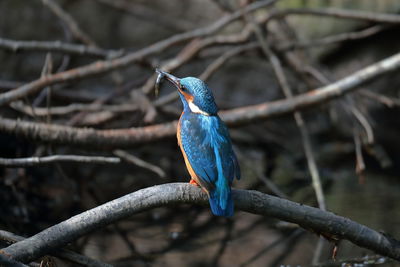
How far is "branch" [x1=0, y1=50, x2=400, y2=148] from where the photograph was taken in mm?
3545

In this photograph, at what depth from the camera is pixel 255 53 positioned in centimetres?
570

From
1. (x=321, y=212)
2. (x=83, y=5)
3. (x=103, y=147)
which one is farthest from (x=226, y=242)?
(x=83, y=5)

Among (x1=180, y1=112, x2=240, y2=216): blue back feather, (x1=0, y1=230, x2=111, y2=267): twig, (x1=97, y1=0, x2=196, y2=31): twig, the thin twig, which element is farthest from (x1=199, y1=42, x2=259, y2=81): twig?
(x1=0, y1=230, x2=111, y2=267): twig

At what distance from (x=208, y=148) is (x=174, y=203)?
328 mm

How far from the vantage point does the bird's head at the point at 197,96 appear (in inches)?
104

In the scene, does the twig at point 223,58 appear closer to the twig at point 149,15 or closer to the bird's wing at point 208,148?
the twig at point 149,15

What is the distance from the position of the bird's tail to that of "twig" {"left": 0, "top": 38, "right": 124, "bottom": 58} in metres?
2.56

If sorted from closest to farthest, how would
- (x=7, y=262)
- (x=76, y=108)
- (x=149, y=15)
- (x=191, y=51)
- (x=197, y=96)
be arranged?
(x=7, y=262) < (x=197, y=96) < (x=76, y=108) < (x=191, y=51) < (x=149, y=15)

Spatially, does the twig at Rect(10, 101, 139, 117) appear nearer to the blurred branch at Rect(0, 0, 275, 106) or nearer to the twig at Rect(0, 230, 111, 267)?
the blurred branch at Rect(0, 0, 275, 106)

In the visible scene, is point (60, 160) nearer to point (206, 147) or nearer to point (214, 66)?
point (206, 147)

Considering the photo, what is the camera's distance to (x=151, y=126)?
3.88 m

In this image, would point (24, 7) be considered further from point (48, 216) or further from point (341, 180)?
point (341, 180)

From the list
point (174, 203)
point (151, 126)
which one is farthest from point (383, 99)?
point (174, 203)

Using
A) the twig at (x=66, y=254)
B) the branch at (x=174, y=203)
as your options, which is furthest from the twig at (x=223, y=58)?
the twig at (x=66, y=254)
